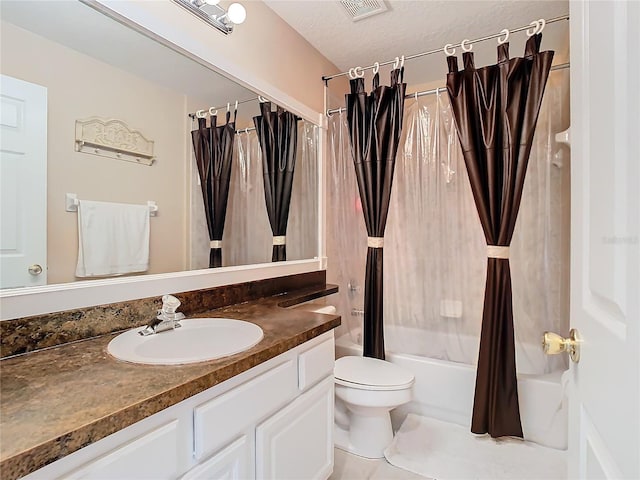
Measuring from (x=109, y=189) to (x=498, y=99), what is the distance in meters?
1.90

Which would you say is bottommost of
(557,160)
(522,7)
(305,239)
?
(305,239)

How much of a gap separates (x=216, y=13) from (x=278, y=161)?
0.79 m

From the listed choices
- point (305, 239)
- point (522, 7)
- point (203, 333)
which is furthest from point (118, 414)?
point (522, 7)

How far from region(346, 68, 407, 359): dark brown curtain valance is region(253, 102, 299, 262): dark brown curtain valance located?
1.41 feet

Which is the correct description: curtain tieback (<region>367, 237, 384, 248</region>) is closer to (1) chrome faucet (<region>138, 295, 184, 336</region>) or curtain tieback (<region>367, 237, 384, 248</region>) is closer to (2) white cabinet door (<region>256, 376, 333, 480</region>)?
(2) white cabinet door (<region>256, 376, 333, 480</region>)

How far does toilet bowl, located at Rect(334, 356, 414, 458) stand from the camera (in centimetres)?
174

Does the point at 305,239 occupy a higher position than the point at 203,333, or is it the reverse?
the point at 305,239

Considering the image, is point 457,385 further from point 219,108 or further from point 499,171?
point 219,108

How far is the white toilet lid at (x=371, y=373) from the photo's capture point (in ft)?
5.81

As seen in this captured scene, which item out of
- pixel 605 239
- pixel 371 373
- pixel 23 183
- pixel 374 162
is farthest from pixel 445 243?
pixel 23 183

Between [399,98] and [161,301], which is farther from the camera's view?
[399,98]

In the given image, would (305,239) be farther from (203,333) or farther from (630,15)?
(630,15)

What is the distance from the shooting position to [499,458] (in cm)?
175

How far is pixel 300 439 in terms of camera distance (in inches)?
48.6
